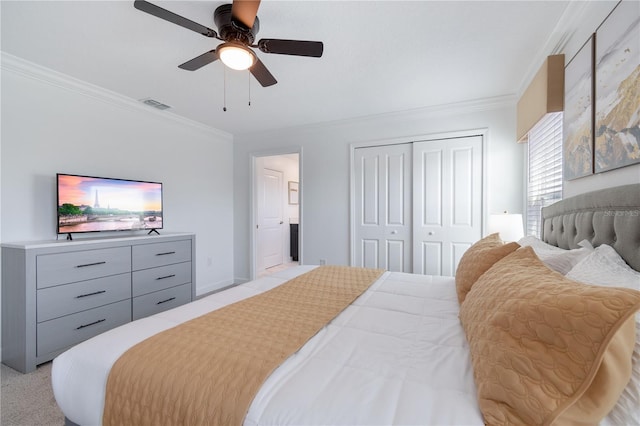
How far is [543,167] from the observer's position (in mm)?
2365

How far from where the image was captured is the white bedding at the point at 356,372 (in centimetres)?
72

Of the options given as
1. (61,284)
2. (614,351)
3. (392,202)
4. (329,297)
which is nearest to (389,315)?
(329,297)

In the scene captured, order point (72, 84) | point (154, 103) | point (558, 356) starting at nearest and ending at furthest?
point (558, 356) → point (72, 84) → point (154, 103)

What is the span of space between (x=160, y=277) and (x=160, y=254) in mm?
249

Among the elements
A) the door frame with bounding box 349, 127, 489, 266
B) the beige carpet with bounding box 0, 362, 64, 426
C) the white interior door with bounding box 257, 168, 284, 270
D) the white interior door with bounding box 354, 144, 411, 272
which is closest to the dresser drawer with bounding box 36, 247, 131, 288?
the beige carpet with bounding box 0, 362, 64, 426

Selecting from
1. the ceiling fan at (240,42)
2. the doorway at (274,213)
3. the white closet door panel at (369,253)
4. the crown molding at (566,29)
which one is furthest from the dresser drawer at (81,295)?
the crown molding at (566,29)

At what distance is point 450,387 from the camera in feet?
2.64

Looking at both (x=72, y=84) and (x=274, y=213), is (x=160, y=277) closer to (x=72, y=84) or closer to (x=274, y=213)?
(x=72, y=84)

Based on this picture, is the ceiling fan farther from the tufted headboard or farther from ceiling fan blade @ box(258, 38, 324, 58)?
the tufted headboard

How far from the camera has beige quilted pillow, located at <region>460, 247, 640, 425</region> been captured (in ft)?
1.99

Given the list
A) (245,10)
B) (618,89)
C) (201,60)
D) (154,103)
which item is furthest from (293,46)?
(154,103)

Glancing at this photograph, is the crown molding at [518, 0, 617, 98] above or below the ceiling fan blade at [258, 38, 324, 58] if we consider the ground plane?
above

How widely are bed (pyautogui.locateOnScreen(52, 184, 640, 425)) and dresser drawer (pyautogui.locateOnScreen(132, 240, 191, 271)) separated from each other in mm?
1672

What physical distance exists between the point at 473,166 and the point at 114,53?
3629mm
